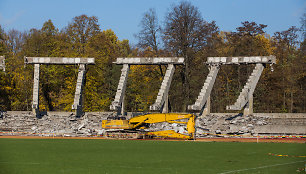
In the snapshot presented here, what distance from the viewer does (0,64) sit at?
50.5 m

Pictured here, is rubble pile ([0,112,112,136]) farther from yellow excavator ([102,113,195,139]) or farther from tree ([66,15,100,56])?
tree ([66,15,100,56])

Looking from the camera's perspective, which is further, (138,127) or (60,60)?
(60,60)

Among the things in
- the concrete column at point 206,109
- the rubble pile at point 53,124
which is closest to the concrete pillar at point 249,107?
the concrete column at point 206,109

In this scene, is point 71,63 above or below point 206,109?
above

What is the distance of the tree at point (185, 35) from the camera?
5788 centimetres

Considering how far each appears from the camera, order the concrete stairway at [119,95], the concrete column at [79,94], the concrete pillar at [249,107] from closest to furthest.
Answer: the concrete pillar at [249,107] < the concrete stairway at [119,95] < the concrete column at [79,94]

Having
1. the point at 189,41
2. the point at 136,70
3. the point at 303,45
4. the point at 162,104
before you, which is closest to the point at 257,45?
the point at 303,45

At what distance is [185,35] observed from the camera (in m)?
57.8

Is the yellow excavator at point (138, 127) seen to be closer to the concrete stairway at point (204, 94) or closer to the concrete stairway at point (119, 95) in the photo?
the concrete stairway at point (204, 94)

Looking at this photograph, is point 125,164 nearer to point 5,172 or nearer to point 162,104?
point 5,172

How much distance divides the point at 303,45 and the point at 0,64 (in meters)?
37.2

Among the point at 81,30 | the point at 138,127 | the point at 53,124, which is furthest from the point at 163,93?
the point at 81,30

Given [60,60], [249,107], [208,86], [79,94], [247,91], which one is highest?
[60,60]

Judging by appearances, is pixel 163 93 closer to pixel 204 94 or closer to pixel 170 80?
pixel 170 80
